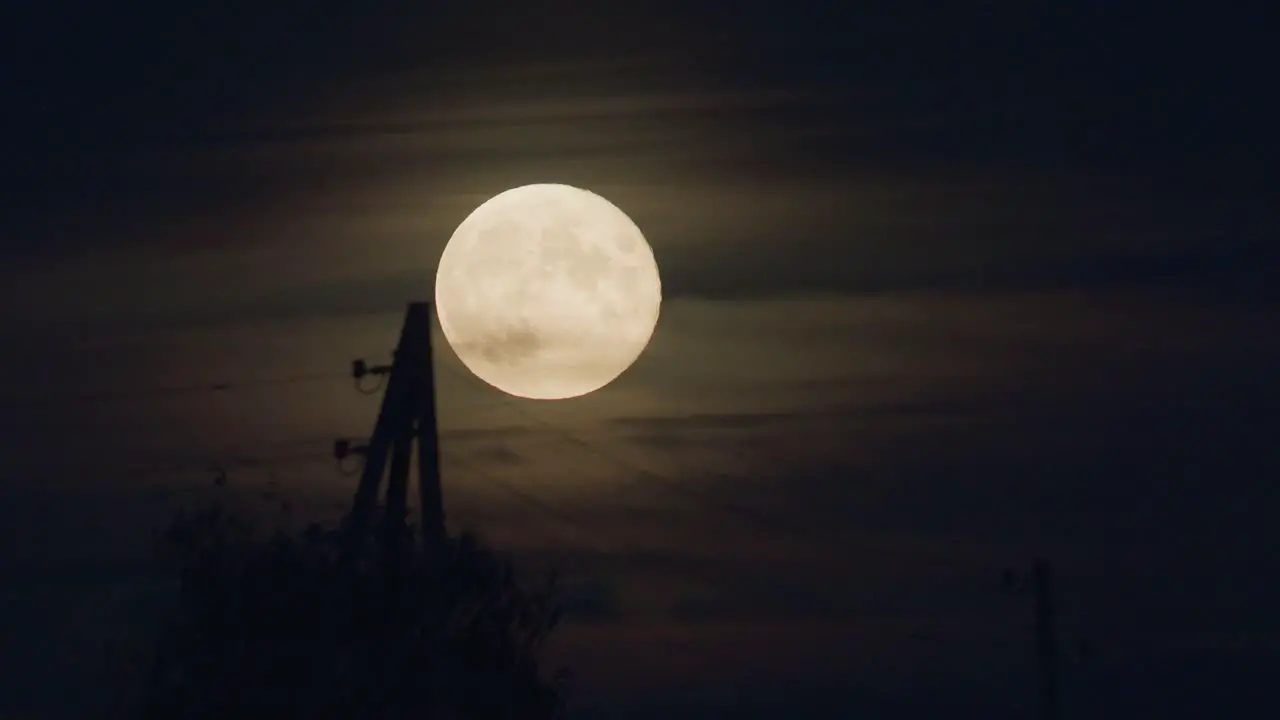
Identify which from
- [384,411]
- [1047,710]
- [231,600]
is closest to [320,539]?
[231,600]

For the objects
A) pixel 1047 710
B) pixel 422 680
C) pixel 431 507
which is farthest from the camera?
pixel 1047 710

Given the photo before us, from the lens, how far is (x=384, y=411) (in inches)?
1613

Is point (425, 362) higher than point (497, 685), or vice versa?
point (425, 362)

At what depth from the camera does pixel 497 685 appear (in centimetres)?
4550

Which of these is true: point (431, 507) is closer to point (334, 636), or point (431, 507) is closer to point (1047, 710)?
point (334, 636)

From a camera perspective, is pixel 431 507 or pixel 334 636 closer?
pixel 431 507

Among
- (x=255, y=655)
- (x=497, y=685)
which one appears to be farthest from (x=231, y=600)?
(x=497, y=685)

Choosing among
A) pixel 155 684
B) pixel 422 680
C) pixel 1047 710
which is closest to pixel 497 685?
pixel 422 680

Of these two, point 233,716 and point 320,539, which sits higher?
point 320,539

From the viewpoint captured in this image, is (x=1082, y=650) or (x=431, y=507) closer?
(x=431, y=507)

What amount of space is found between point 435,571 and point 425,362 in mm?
3166

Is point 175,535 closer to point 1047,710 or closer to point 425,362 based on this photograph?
point 425,362

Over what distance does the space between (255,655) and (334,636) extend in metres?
1.23

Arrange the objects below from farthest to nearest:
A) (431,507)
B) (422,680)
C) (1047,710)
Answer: (1047,710) < (422,680) < (431,507)
